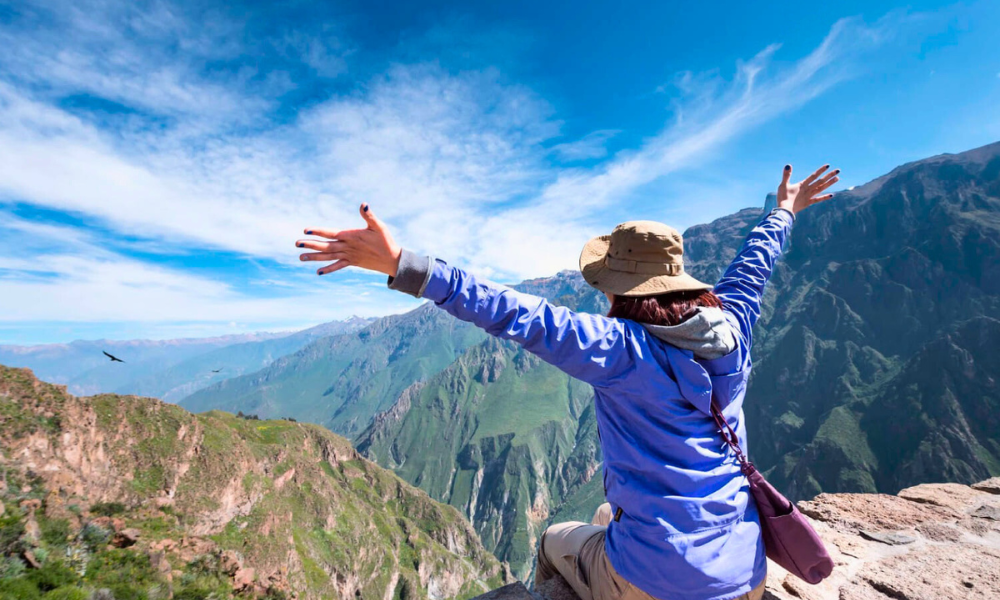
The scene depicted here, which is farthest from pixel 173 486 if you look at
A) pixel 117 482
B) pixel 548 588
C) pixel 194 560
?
pixel 548 588

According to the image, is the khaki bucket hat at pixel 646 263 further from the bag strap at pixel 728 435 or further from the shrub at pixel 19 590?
the shrub at pixel 19 590

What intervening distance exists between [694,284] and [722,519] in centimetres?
163

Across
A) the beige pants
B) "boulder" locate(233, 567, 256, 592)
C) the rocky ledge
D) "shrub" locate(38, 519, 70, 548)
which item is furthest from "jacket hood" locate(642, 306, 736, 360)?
"boulder" locate(233, 567, 256, 592)

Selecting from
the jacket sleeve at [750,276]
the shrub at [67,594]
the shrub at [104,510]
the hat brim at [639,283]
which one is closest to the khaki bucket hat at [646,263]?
the hat brim at [639,283]

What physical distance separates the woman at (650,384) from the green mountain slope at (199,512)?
12.9m

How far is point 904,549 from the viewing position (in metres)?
5.58

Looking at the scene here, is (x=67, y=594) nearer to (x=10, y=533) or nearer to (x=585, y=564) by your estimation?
(x=10, y=533)

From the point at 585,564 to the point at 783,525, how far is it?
161 centimetres

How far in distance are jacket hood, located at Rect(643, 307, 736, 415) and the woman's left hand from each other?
6.07 ft

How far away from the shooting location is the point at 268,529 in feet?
219

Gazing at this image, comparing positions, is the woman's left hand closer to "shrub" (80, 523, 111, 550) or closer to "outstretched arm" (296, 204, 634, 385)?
"outstretched arm" (296, 204, 634, 385)

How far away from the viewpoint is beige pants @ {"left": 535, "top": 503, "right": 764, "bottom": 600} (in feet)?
9.93

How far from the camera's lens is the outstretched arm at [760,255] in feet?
13.0

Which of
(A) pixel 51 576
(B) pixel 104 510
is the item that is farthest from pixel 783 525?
(B) pixel 104 510
